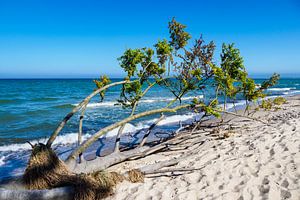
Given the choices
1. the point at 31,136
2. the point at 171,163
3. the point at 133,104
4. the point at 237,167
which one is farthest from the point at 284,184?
the point at 31,136

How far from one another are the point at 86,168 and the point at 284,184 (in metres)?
3.51

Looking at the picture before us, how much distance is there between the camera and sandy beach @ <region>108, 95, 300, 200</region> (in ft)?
12.7

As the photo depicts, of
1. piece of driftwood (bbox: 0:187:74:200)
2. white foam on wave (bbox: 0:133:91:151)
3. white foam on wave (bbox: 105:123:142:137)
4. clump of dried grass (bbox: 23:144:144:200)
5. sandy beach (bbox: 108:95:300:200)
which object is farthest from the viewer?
white foam on wave (bbox: 105:123:142:137)

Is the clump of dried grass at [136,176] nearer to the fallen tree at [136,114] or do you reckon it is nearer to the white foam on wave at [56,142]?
the fallen tree at [136,114]

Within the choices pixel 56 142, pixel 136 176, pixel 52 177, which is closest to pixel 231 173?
pixel 136 176

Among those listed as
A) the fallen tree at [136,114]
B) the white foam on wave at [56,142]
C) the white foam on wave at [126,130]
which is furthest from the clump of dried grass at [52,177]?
the white foam on wave at [126,130]

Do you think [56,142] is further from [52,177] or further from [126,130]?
[52,177]

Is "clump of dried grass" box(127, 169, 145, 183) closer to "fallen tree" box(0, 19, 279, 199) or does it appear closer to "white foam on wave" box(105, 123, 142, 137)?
"fallen tree" box(0, 19, 279, 199)

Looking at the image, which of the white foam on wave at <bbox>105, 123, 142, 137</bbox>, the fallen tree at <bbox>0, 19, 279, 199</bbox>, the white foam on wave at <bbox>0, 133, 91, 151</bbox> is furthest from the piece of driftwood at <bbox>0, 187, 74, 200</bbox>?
the white foam on wave at <bbox>105, 123, 142, 137</bbox>

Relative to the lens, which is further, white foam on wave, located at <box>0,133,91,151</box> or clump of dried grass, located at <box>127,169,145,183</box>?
white foam on wave, located at <box>0,133,91,151</box>

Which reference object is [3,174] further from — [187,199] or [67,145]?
[187,199]

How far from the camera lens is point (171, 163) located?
523 cm

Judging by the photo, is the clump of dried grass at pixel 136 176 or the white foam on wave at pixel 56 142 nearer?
the clump of dried grass at pixel 136 176

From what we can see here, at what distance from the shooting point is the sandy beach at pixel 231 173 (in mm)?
3867
